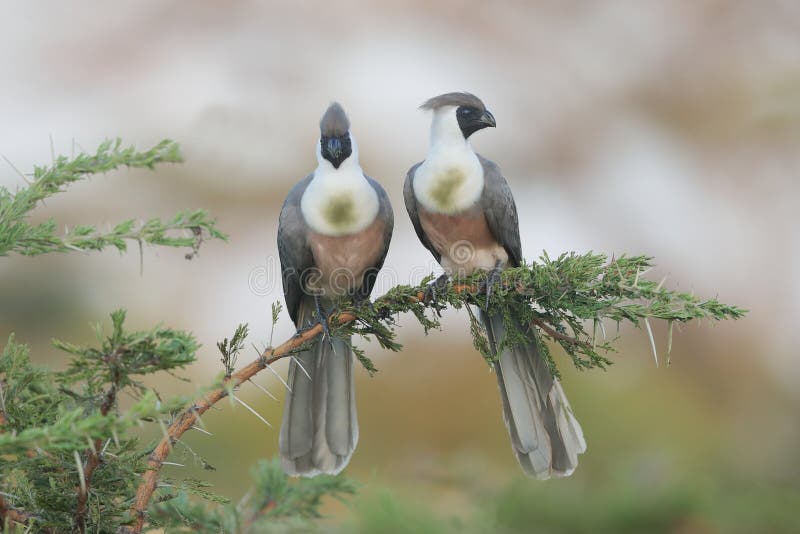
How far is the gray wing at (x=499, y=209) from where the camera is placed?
3.38 meters

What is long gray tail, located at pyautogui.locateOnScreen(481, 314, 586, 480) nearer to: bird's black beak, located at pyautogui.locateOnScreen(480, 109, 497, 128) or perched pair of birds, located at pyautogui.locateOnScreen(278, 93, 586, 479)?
perched pair of birds, located at pyautogui.locateOnScreen(278, 93, 586, 479)

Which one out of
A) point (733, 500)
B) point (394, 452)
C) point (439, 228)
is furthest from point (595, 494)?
point (394, 452)

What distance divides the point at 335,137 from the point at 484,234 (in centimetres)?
84

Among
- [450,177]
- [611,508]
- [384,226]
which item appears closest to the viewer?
[611,508]

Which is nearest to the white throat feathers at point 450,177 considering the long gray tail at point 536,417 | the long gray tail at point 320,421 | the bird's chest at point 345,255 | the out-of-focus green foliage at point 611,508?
the bird's chest at point 345,255

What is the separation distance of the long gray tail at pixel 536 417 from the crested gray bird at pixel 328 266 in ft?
1.94

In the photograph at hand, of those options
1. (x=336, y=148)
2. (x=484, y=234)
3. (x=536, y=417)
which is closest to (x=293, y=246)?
(x=336, y=148)

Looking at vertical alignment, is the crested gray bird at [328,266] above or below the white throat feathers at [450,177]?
below

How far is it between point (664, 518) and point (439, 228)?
55.8 inches

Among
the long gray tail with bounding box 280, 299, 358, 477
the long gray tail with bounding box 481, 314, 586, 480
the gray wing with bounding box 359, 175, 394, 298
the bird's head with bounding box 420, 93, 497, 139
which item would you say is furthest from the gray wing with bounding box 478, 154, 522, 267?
the long gray tail with bounding box 280, 299, 358, 477

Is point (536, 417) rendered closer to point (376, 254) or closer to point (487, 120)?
point (376, 254)

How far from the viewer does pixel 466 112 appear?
11.1 feet

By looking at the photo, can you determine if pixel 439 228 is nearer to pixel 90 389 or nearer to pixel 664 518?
pixel 664 518

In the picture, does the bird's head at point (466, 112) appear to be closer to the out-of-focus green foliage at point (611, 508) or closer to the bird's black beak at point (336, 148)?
the bird's black beak at point (336, 148)
